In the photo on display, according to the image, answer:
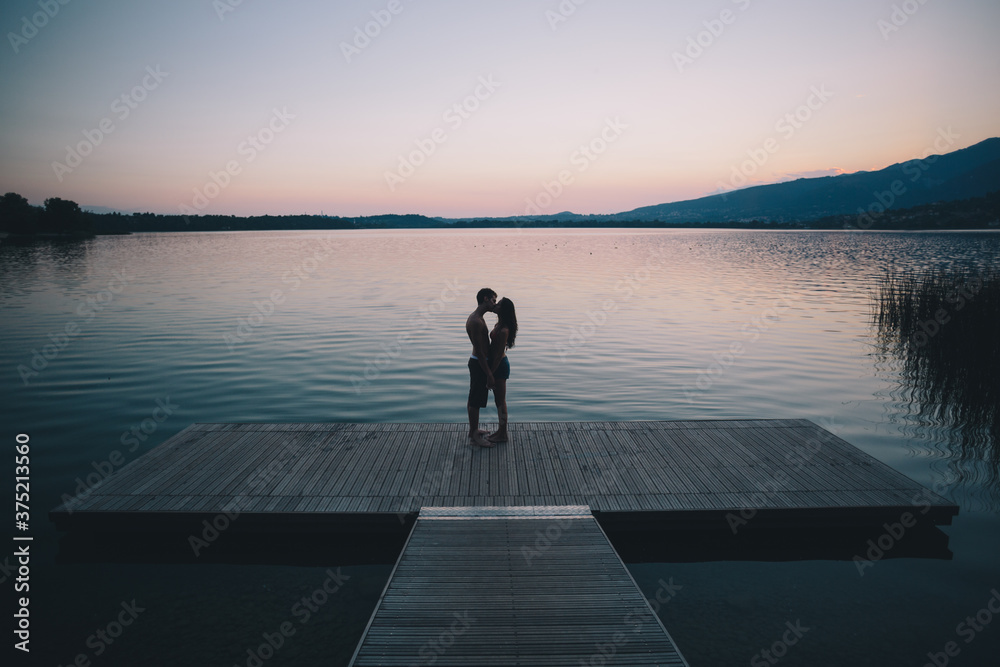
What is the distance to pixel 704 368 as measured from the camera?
15.1 meters

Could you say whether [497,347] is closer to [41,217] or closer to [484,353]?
[484,353]

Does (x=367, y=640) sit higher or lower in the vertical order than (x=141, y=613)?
higher

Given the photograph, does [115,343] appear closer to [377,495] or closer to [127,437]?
[127,437]

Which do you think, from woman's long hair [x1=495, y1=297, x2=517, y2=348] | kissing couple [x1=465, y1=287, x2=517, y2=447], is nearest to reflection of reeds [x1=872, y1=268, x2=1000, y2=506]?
kissing couple [x1=465, y1=287, x2=517, y2=447]

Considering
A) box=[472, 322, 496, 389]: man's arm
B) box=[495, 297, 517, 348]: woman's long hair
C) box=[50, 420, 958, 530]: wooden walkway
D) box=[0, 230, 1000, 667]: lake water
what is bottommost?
box=[0, 230, 1000, 667]: lake water

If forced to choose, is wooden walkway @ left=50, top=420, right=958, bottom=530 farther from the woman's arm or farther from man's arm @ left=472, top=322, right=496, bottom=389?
the woman's arm

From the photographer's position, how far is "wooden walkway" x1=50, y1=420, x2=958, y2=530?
625 centimetres

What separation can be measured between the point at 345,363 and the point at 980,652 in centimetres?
1368

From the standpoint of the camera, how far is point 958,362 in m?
14.2

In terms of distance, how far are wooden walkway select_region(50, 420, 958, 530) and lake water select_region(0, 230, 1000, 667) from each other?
639mm

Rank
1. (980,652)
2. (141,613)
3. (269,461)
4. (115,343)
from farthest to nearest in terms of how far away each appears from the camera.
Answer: (115,343) → (269,461) → (141,613) → (980,652)

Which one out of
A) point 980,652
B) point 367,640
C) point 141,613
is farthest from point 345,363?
point 980,652

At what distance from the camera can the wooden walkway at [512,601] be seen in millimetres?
3834

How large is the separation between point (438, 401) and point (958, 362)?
1297 centimetres
